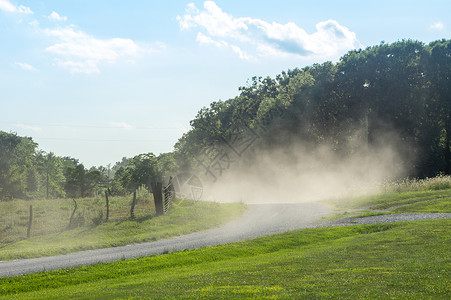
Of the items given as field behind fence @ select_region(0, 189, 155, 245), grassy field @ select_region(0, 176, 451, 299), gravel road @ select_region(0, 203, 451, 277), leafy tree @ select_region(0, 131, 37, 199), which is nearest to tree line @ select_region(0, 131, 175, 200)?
leafy tree @ select_region(0, 131, 37, 199)

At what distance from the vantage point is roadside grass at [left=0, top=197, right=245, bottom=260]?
2731cm

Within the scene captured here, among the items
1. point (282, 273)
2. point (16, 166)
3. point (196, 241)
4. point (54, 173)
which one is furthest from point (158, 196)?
point (54, 173)

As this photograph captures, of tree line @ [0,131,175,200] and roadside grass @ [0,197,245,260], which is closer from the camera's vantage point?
roadside grass @ [0,197,245,260]

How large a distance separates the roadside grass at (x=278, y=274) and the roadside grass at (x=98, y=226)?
8410 millimetres

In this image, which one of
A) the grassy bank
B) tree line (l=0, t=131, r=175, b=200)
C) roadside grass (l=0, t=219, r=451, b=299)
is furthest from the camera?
tree line (l=0, t=131, r=175, b=200)

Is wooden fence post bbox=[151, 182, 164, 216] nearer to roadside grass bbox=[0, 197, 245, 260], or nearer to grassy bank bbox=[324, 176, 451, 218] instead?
roadside grass bbox=[0, 197, 245, 260]

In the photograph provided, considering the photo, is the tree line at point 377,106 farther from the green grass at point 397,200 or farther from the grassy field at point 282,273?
the grassy field at point 282,273

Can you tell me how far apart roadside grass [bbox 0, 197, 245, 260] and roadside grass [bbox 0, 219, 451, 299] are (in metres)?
8.41

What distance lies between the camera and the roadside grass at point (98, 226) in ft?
89.6

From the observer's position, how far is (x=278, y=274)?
1326 cm

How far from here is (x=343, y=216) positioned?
33.9 meters

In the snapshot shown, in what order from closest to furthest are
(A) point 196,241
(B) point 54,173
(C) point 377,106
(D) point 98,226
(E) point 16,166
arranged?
(A) point 196,241 < (D) point 98,226 < (C) point 377,106 < (E) point 16,166 < (B) point 54,173

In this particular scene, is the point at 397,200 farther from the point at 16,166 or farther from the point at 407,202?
the point at 16,166

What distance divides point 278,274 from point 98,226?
74.1 feet
